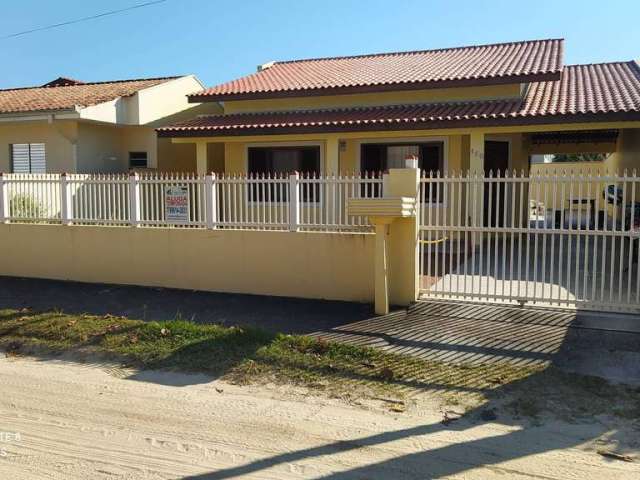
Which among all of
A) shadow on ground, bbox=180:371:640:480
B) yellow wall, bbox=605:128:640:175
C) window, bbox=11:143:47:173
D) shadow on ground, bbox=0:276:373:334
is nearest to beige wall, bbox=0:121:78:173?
window, bbox=11:143:47:173

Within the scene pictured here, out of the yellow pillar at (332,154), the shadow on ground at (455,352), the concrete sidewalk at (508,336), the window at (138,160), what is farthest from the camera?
the window at (138,160)

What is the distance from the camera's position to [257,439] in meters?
4.37

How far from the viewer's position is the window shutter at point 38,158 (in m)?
16.1

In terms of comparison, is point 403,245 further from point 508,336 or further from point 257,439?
point 257,439

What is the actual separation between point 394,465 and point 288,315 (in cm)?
380

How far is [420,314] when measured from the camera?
744cm

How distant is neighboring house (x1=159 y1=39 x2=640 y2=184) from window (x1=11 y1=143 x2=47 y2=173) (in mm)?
4260

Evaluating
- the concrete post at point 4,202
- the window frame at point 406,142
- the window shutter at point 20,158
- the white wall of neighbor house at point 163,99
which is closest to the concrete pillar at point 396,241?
the window frame at point 406,142

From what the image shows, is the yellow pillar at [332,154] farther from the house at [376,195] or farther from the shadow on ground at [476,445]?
the shadow on ground at [476,445]

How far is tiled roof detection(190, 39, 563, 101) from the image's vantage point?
43.1ft

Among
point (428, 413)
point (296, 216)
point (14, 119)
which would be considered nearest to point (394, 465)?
point (428, 413)

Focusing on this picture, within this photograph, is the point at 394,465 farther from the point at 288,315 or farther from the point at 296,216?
the point at 296,216

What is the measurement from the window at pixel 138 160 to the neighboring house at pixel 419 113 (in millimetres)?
2449

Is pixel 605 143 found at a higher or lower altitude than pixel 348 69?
lower
